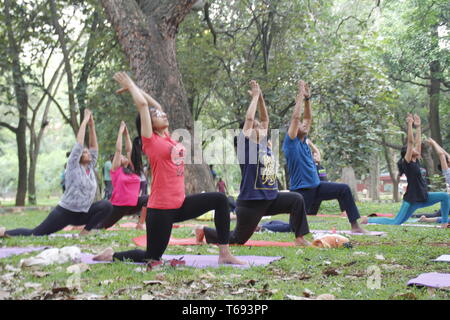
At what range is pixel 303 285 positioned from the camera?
4.23 meters

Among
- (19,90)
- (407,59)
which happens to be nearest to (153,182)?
(19,90)

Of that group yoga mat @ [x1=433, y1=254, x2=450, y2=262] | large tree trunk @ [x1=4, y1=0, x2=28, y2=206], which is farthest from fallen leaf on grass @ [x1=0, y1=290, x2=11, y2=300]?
large tree trunk @ [x1=4, y1=0, x2=28, y2=206]

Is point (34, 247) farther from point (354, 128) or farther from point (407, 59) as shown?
point (407, 59)

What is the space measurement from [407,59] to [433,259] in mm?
18303

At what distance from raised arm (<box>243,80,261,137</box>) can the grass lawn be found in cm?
158

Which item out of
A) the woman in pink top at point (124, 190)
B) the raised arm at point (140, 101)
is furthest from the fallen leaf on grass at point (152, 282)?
the woman in pink top at point (124, 190)

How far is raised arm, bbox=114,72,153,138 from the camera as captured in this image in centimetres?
480

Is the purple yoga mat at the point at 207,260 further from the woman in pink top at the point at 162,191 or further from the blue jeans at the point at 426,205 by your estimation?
the blue jeans at the point at 426,205

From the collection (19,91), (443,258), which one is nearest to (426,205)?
(443,258)

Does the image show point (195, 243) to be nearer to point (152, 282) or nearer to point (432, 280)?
point (152, 282)

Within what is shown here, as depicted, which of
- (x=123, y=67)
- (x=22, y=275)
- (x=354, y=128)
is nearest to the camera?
(x=22, y=275)

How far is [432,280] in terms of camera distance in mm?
4293

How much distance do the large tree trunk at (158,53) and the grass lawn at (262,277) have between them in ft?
19.9

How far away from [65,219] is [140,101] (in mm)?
3894
